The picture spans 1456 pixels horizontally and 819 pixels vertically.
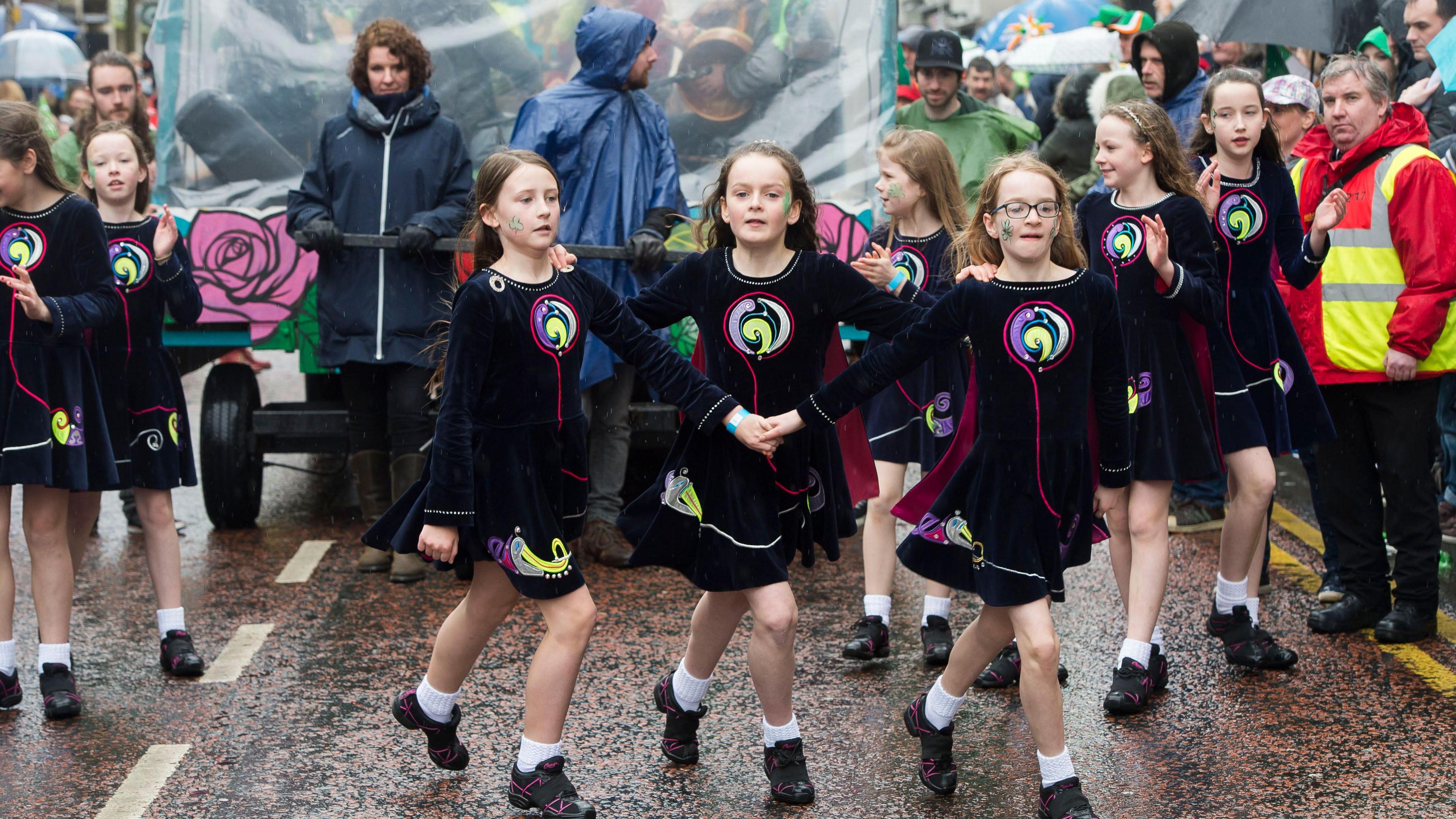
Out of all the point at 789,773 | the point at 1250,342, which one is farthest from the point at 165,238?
the point at 1250,342

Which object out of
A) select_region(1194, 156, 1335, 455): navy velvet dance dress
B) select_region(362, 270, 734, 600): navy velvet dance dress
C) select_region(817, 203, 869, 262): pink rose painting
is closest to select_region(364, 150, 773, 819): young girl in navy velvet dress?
select_region(362, 270, 734, 600): navy velvet dance dress

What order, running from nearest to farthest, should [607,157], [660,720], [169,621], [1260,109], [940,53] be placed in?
1. [660,720]
2. [1260,109]
3. [169,621]
4. [607,157]
5. [940,53]

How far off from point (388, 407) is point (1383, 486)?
4.04 meters

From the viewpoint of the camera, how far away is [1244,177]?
5.21 meters

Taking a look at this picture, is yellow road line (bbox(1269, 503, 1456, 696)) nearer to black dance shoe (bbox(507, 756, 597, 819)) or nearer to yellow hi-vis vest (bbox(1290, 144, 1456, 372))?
yellow hi-vis vest (bbox(1290, 144, 1456, 372))

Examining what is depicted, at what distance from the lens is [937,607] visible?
5.49 m

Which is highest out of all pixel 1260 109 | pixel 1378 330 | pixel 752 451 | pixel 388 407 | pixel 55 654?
pixel 1260 109

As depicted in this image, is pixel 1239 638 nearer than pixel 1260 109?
No

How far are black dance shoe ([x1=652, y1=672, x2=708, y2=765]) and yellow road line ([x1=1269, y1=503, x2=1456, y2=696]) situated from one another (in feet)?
7.79

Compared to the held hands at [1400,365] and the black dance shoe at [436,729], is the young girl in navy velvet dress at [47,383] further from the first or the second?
the held hands at [1400,365]

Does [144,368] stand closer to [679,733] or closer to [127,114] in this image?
[679,733]

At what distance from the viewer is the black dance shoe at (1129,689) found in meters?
4.85

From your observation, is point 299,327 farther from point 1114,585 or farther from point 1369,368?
point 1369,368

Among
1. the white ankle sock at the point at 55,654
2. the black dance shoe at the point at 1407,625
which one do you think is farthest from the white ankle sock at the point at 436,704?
the black dance shoe at the point at 1407,625
